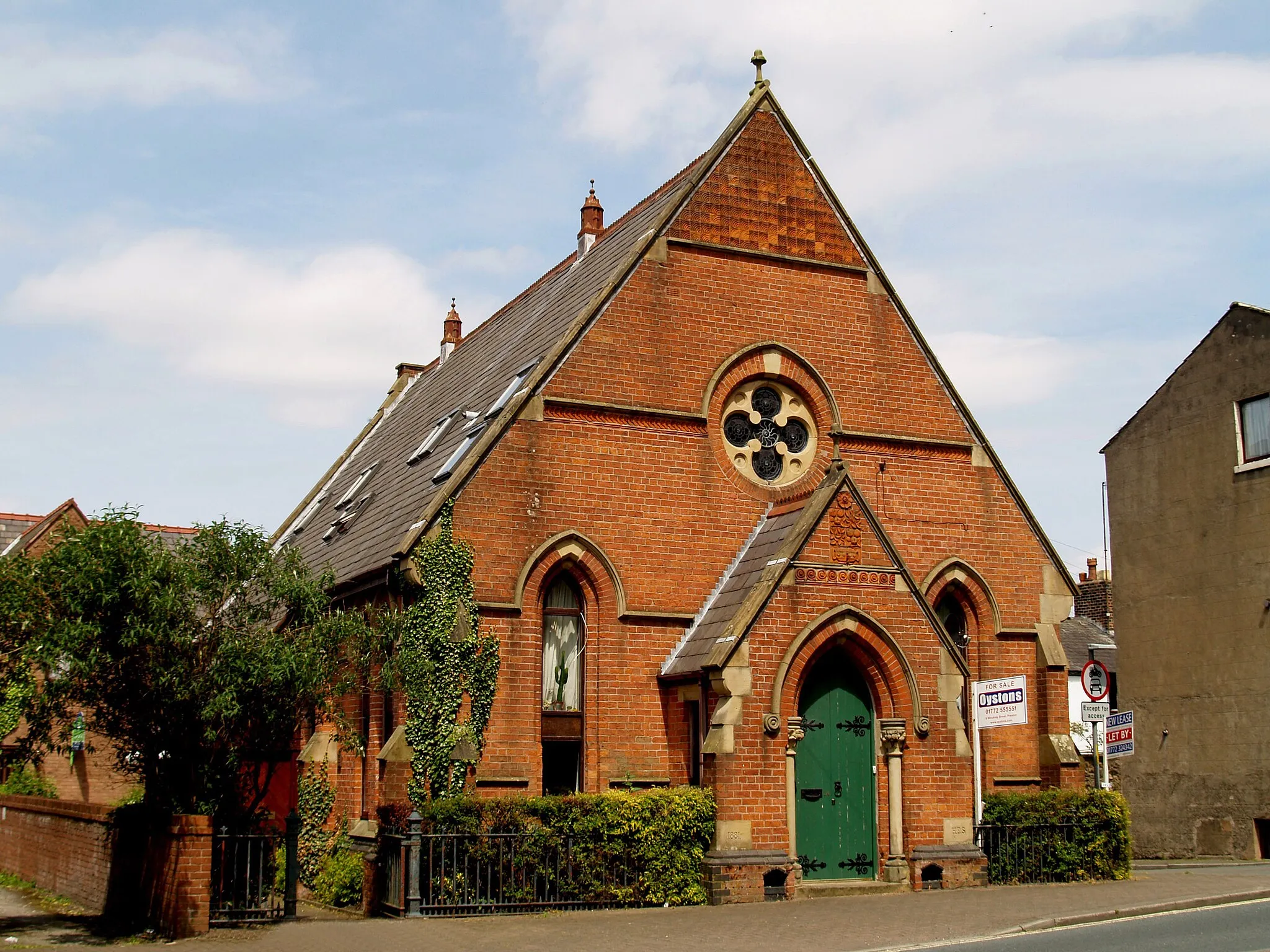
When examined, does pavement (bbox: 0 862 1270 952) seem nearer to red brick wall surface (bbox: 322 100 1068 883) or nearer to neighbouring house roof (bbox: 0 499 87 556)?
red brick wall surface (bbox: 322 100 1068 883)

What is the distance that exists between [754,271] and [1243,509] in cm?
1509

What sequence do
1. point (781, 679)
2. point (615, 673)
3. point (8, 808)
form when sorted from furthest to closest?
point (8, 808), point (615, 673), point (781, 679)

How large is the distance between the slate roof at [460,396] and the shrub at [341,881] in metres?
4.31

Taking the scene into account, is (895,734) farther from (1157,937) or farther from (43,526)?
(43,526)

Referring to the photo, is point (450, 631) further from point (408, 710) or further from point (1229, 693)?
point (1229, 693)

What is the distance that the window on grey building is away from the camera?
100 feet

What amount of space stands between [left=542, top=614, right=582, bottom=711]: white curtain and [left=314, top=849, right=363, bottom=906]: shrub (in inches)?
151

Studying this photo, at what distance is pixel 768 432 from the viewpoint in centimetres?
2225

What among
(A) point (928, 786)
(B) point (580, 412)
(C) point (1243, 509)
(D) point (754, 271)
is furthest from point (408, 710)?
(C) point (1243, 509)

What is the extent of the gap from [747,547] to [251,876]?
28.8 feet

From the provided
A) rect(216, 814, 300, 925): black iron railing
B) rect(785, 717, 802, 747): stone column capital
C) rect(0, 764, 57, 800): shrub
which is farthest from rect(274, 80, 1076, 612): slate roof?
rect(0, 764, 57, 800): shrub

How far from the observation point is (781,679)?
59.2 ft

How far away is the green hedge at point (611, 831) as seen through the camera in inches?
665

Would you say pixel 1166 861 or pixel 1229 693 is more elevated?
pixel 1229 693
